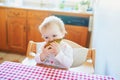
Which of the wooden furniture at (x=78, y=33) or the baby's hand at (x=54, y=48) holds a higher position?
the baby's hand at (x=54, y=48)

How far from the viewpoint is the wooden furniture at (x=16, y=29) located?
2.77 meters

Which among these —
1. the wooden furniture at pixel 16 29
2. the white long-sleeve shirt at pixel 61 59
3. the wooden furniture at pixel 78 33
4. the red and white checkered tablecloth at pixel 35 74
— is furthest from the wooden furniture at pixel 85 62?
the wooden furniture at pixel 16 29

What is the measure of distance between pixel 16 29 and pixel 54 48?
192 centimetres

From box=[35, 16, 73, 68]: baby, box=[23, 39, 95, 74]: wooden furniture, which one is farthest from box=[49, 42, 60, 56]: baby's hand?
box=[23, 39, 95, 74]: wooden furniture

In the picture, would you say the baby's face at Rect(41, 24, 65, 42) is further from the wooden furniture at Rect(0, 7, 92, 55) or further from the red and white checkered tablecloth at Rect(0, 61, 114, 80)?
the wooden furniture at Rect(0, 7, 92, 55)

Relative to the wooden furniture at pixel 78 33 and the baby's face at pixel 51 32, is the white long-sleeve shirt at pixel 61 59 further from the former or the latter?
the wooden furniture at pixel 78 33

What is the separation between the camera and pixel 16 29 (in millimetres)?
2854

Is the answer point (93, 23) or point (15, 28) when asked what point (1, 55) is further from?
point (93, 23)

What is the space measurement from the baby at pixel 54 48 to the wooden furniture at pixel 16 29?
5.66 feet

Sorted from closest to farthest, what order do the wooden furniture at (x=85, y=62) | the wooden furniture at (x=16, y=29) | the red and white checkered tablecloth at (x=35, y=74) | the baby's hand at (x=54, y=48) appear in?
1. the red and white checkered tablecloth at (x=35, y=74)
2. the baby's hand at (x=54, y=48)
3. the wooden furniture at (x=85, y=62)
4. the wooden furniture at (x=16, y=29)

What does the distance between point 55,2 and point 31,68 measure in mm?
2304

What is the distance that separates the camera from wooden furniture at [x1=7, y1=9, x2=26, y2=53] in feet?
9.08

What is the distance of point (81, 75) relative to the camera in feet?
3.04

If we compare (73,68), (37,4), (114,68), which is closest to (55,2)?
(37,4)
